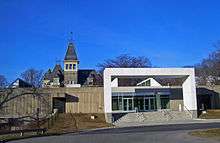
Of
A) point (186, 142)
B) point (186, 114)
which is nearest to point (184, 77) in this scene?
point (186, 114)

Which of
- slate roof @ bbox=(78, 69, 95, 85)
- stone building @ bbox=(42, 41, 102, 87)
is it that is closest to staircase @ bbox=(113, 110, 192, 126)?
stone building @ bbox=(42, 41, 102, 87)

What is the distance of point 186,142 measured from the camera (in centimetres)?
1970

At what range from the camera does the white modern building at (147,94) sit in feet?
171

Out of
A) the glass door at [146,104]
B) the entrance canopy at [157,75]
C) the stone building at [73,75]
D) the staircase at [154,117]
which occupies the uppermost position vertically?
the stone building at [73,75]

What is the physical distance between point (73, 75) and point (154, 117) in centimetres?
4512

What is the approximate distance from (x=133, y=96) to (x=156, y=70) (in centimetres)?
647

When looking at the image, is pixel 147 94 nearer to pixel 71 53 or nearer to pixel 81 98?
pixel 81 98

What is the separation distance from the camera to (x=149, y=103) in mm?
58406

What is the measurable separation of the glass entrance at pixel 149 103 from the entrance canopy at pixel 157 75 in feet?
15.9

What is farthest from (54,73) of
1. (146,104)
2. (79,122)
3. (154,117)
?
(79,122)

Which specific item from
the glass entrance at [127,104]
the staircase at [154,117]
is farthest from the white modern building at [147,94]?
the staircase at [154,117]

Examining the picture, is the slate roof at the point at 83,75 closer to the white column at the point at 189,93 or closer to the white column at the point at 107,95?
the white column at the point at 189,93

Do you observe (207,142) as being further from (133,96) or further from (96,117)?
(133,96)

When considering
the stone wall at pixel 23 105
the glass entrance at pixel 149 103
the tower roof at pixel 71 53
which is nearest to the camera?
the stone wall at pixel 23 105
